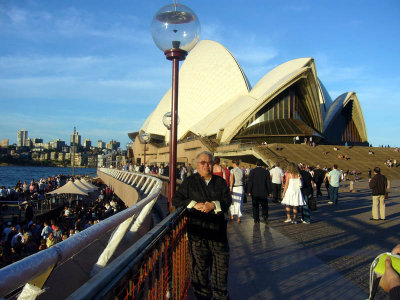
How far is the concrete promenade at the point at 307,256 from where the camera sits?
330 cm

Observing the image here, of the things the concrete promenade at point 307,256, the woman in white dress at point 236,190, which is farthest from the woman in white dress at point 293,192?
the woman in white dress at point 236,190

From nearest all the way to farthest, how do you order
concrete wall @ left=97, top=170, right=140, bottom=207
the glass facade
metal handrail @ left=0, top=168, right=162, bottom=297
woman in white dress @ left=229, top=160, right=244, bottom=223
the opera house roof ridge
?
metal handrail @ left=0, top=168, right=162, bottom=297
woman in white dress @ left=229, top=160, right=244, bottom=223
concrete wall @ left=97, top=170, right=140, bottom=207
the opera house roof ridge
the glass facade

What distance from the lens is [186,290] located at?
10.9 feet

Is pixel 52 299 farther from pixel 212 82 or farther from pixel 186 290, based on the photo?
pixel 212 82

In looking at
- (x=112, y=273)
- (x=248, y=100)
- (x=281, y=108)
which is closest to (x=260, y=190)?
(x=112, y=273)

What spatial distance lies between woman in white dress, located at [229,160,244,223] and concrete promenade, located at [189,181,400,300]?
0.98 ft

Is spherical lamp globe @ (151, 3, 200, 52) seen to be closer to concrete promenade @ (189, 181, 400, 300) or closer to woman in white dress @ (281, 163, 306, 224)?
concrete promenade @ (189, 181, 400, 300)

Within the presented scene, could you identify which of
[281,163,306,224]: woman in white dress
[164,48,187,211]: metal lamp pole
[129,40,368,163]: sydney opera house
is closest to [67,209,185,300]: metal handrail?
[164,48,187,211]: metal lamp pole

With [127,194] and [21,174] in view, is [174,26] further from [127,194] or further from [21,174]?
[21,174]

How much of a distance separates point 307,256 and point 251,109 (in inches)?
1231

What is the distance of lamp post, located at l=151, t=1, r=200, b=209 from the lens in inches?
171

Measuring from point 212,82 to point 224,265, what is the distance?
43.3 metres

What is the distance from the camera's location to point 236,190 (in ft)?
24.8

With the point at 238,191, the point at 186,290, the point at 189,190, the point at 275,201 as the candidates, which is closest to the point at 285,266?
the point at 186,290
